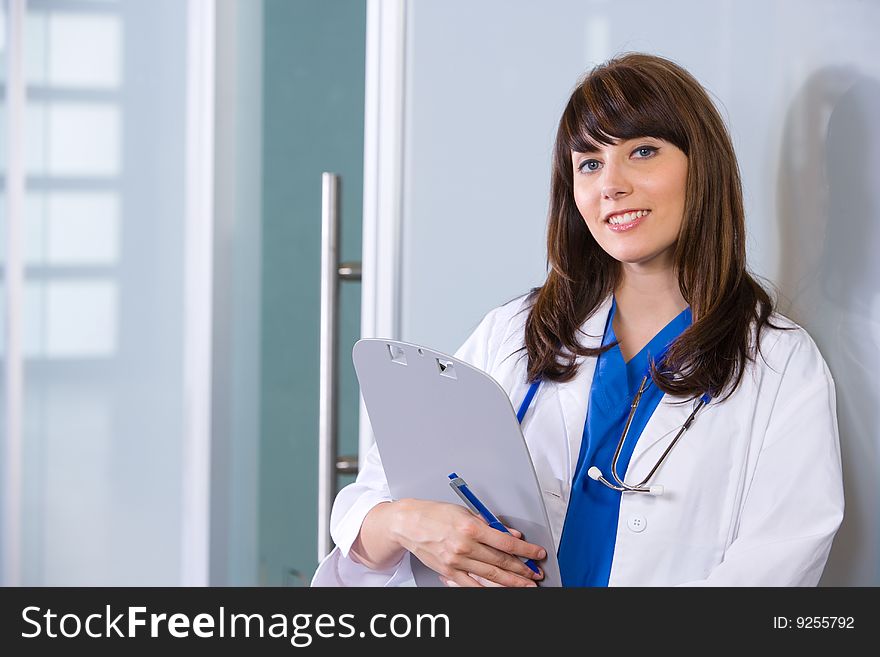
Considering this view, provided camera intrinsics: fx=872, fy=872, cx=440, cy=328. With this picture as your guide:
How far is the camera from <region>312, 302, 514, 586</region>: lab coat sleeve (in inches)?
42.9

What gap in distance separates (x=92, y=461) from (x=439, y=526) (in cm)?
151

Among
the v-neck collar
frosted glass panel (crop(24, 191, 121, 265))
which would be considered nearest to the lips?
the v-neck collar

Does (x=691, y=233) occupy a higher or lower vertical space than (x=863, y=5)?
lower

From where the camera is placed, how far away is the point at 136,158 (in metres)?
2.09

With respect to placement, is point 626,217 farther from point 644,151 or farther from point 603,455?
point 603,455

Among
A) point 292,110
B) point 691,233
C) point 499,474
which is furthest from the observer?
point 292,110

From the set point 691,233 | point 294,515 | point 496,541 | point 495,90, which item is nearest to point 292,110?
point 495,90

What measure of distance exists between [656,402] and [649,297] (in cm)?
15

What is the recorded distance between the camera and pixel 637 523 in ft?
3.05

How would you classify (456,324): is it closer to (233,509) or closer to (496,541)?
(496,541)

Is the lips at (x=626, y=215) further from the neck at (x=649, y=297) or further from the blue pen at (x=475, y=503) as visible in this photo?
the blue pen at (x=475, y=503)

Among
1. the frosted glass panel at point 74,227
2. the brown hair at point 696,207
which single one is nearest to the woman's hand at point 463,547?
the brown hair at point 696,207

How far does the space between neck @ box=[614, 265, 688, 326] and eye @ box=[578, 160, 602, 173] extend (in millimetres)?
133

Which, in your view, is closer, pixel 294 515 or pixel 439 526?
pixel 439 526
